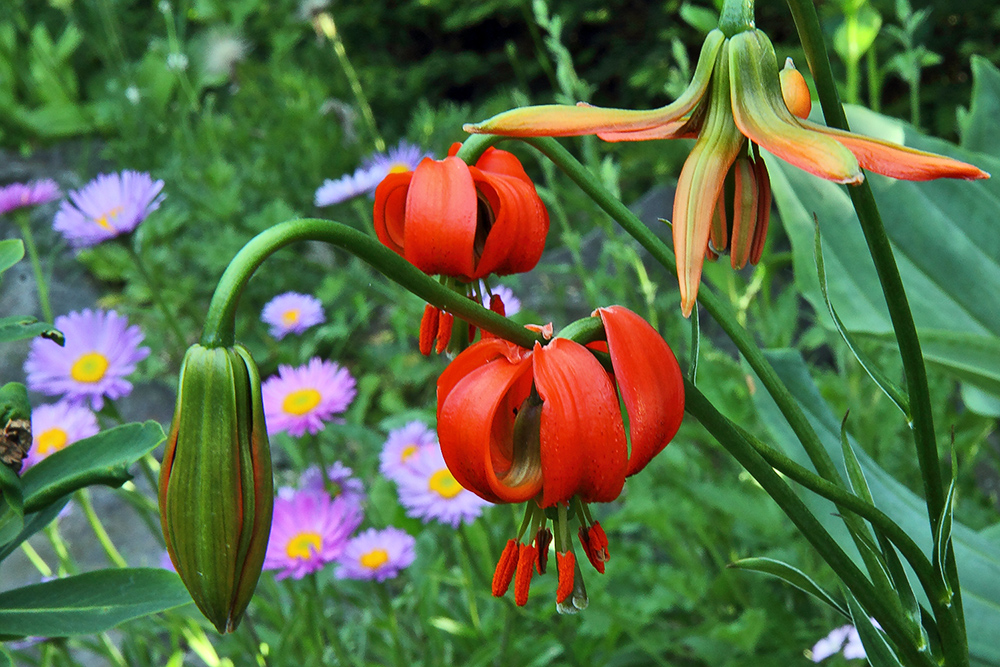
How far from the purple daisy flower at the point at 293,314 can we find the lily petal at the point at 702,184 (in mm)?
872

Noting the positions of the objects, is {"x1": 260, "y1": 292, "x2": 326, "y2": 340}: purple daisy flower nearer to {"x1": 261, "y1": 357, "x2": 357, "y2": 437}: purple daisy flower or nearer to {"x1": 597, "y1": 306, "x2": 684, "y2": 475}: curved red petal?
{"x1": 261, "y1": 357, "x2": 357, "y2": 437}: purple daisy flower

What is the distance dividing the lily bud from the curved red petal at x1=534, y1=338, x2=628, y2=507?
0.42 feet

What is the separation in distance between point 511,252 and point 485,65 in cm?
285

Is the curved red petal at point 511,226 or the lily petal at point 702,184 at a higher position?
the curved red petal at point 511,226

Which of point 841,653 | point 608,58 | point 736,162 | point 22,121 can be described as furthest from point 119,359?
point 22,121

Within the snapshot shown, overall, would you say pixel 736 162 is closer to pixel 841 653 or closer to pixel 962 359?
pixel 962 359

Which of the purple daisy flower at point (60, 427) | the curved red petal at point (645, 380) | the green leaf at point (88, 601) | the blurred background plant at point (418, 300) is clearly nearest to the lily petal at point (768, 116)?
the curved red petal at point (645, 380)

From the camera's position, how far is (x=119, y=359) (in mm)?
979

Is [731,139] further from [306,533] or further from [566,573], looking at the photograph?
[306,533]

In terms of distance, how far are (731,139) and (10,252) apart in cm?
54

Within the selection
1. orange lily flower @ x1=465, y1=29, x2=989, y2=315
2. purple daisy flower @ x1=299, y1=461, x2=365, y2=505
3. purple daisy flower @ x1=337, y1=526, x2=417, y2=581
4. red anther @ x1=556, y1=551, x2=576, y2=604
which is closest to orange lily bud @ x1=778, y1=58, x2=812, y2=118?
orange lily flower @ x1=465, y1=29, x2=989, y2=315

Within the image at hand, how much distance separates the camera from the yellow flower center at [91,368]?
0.98m

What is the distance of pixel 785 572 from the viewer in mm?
510

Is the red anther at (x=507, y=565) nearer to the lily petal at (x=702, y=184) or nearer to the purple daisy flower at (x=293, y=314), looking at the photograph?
the lily petal at (x=702, y=184)
